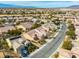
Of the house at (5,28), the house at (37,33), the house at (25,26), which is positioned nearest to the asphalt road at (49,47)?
the house at (37,33)

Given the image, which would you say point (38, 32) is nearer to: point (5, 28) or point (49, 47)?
point (49, 47)

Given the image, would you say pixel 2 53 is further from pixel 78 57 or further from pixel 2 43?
pixel 78 57

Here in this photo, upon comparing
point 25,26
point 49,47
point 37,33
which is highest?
point 25,26

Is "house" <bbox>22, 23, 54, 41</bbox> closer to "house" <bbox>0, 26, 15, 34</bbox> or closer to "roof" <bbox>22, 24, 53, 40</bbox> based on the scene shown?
"roof" <bbox>22, 24, 53, 40</bbox>

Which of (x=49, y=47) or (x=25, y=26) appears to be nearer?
(x=49, y=47)

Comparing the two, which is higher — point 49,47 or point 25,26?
point 25,26

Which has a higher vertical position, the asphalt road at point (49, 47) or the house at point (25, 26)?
the house at point (25, 26)

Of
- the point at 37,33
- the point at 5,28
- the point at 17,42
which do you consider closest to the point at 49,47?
the point at 37,33

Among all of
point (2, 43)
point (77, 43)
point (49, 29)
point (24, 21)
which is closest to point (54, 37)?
point (49, 29)

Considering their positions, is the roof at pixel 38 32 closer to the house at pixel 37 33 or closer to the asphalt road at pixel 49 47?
the house at pixel 37 33
